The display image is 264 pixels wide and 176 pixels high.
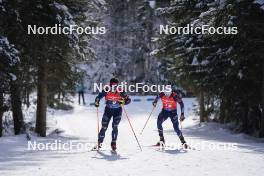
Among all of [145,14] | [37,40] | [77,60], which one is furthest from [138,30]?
[37,40]

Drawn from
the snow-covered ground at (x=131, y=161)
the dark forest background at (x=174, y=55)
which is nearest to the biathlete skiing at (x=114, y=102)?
the snow-covered ground at (x=131, y=161)

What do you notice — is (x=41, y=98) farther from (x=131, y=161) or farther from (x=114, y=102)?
(x=131, y=161)

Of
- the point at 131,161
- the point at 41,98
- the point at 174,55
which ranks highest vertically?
the point at 174,55

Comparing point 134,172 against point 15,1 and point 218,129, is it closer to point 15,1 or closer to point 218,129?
point 15,1

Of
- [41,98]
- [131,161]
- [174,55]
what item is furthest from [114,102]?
[174,55]

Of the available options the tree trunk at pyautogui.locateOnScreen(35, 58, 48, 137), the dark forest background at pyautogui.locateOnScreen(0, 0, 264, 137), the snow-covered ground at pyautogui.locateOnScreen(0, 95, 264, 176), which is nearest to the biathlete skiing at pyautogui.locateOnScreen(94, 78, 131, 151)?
the snow-covered ground at pyautogui.locateOnScreen(0, 95, 264, 176)

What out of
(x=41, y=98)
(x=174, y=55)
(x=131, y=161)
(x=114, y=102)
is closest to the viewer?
(x=131, y=161)

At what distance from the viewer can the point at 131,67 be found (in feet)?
200

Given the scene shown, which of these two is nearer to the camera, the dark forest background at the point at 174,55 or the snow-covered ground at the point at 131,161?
the snow-covered ground at the point at 131,161

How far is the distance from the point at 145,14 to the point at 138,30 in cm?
214

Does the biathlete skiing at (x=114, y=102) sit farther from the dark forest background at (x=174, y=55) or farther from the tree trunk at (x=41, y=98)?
the tree trunk at (x=41, y=98)

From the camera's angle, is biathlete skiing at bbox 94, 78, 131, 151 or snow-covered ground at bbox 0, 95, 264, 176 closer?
snow-covered ground at bbox 0, 95, 264, 176

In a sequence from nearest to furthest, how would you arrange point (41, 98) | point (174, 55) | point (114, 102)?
point (114, 102) < point (41, 98) < point (174, 55)

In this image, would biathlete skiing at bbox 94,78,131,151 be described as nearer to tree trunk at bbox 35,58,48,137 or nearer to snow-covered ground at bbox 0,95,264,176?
snow-covered ground at bbox 0,95,264,176
